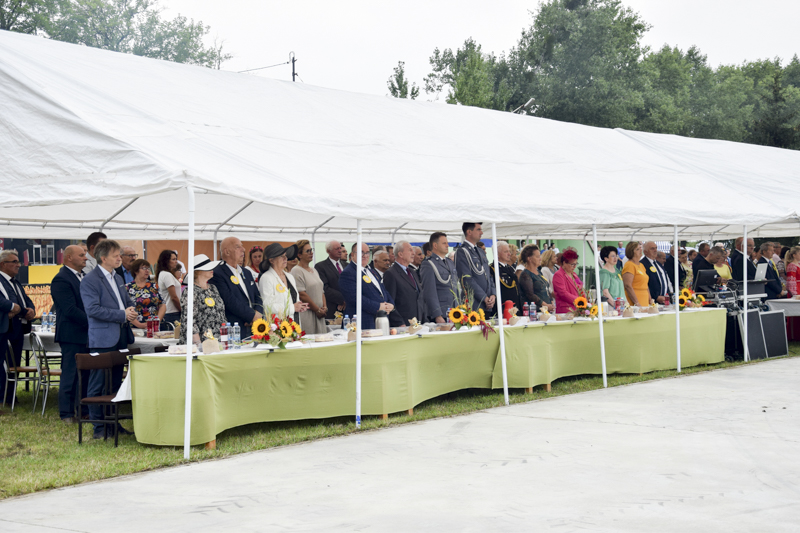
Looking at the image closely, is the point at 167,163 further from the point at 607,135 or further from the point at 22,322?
the point at 607,135

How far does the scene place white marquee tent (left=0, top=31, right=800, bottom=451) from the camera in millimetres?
6590

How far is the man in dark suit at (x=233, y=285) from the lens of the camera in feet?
25.1

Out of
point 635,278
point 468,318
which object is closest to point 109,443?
point 468,318

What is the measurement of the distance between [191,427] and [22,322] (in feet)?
13.5

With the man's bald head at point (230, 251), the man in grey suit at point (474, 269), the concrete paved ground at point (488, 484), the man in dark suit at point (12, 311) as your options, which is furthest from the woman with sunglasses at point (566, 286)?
the man in dark suit at point (12, 311)

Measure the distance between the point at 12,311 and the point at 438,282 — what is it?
4.58m

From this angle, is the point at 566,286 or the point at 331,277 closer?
the point at 566,286

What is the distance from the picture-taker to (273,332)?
694cm

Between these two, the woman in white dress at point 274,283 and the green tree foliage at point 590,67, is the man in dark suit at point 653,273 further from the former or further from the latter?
the green tree foliage at point 590,67

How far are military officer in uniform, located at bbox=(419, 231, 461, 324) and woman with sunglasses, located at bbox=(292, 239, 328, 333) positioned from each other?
5.70 feet

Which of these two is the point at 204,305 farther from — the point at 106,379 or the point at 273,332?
the point at 106,379

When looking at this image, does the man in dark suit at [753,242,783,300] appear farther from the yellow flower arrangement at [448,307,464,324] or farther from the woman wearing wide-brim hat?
the woman wearing wide-brim hat

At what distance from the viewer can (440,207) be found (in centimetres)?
766

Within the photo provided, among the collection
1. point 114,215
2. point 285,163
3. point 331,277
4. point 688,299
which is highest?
point 285,163
